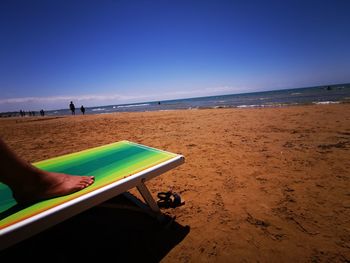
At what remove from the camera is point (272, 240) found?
1.75m

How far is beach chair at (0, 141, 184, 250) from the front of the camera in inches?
46.9

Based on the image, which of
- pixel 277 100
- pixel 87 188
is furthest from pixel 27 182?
pixel 277 100

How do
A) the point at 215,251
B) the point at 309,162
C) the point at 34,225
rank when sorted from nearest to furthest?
the point at 34,225
the point at 215,251
the point at 309,162

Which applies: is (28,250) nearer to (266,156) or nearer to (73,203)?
(73,203)

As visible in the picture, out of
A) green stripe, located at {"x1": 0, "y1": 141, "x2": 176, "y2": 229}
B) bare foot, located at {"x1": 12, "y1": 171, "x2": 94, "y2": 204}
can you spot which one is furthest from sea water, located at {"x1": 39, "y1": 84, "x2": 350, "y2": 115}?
bare foot, located at {"x1": 12, "y1": 171, "x2": 94, "y2": 204}

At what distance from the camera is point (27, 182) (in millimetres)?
1558

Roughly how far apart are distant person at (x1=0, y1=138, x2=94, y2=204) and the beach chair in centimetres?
9

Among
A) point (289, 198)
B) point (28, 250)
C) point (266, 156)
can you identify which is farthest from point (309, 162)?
point (28, 250)

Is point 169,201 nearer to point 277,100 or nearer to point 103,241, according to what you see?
point 103,241

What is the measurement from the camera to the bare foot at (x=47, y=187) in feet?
5.04

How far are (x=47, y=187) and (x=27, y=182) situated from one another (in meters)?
0.15

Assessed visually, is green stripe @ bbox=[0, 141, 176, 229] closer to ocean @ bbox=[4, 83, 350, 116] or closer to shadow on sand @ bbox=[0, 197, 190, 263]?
shadow on sand @ bbox=[0, 197, 190, 263]

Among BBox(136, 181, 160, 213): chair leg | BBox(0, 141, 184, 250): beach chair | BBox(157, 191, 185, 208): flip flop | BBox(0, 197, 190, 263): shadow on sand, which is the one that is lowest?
BBox(0, 197, 190, 263): shadow on sand

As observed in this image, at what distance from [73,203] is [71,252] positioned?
0.84m
